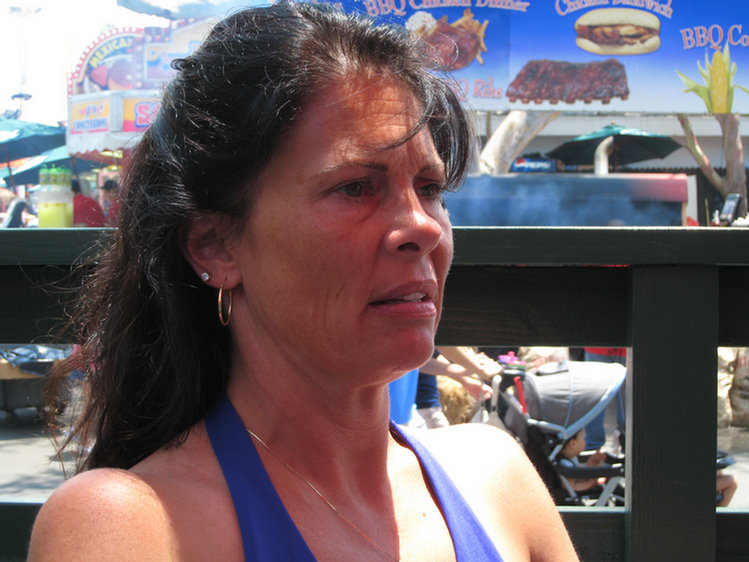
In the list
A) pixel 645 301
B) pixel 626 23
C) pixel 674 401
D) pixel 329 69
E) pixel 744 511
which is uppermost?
pixel 626 23

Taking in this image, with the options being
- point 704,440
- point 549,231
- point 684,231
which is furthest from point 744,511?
point 549,231

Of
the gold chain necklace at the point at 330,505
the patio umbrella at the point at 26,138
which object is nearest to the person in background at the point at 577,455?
the gold chain necklace at the point at 330,505

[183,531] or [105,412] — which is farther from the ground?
[105,412]

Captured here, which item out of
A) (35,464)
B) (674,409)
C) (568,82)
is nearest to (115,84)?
(35,464)

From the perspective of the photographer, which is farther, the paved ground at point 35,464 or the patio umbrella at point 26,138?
the patio umbrella at point 26,138

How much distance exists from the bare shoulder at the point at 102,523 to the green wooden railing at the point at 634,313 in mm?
703

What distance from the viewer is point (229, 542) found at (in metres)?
1.09

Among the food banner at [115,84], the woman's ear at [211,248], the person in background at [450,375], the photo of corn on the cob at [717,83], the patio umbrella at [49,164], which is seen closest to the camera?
the woman's ear at [211,248]

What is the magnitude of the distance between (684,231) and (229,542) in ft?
3.52

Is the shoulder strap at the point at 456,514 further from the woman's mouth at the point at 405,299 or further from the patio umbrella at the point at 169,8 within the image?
the patio umbrella at the point at 169,8

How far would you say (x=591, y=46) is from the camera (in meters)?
7.27

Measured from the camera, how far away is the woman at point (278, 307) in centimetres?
116

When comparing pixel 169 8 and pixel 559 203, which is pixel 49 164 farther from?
pixel 559 203

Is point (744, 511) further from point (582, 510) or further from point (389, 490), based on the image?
point (389, 490)
